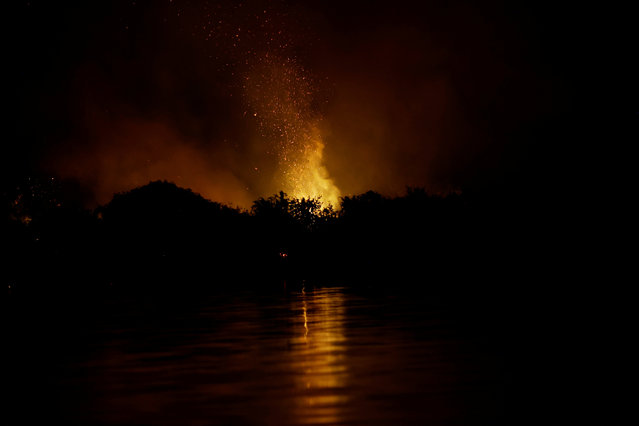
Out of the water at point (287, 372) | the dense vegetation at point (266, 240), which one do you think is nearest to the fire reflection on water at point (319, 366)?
the water at point (287, 372)

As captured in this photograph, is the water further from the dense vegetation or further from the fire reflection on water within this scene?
the dense vegetation

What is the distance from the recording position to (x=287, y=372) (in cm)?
2072

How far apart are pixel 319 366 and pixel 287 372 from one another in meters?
1.08

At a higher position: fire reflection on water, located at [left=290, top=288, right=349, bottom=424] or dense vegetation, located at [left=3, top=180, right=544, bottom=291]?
dense vegetation, located at [left=3, top=180, right=544, bottom=291]

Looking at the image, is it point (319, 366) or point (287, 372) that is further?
point (319, 366)

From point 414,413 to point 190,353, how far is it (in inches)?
434

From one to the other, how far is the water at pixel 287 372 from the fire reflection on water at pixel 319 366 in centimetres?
3

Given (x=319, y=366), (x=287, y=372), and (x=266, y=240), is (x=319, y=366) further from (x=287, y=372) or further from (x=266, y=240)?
(x=266, y=240)

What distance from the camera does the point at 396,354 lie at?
2291 cm

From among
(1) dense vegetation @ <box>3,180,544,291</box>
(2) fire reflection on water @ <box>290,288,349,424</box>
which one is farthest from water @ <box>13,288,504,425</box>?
(1) dense vegetation @ <box>3,180,544,291</box>

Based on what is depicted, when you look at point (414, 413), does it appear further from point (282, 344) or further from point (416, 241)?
point (416, 241)

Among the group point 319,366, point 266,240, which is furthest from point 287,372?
point 266,240

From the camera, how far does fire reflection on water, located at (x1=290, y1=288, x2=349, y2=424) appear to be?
626 inches

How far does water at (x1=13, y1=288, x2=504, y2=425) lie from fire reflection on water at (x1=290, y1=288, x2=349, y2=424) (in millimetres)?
26
